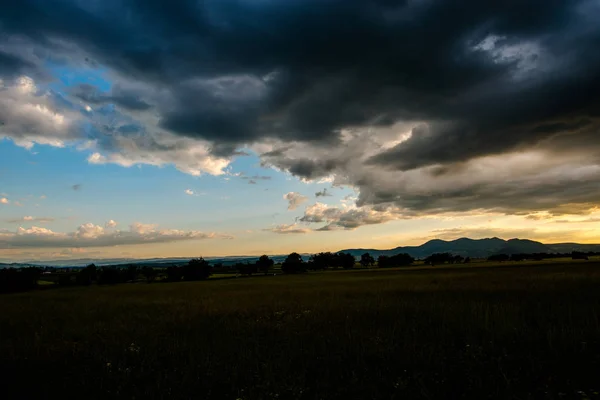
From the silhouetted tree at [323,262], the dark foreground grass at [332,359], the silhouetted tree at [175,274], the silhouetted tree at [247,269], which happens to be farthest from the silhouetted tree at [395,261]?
the dark foreground grass at [332,359]

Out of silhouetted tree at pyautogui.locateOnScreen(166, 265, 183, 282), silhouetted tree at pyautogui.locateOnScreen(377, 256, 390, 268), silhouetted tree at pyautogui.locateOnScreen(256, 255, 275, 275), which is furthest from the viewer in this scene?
silhouetted tree at pyautogui.locateOnScreen(256, 255, 275, 275)

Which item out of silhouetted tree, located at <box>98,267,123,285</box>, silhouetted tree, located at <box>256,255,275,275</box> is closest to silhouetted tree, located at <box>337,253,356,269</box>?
silhouetted tree, located at <box>256,255,275,275</box>

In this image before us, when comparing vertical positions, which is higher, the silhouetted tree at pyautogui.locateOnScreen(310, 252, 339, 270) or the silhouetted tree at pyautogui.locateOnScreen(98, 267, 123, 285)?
the silhouetted tree at pyautogui.locateOnScreen(310, 252, 339, 270)

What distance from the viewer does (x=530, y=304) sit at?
56.9 ft

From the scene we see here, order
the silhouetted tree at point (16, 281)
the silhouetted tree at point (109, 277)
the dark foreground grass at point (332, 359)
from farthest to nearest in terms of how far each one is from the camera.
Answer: the silhouetted tree at point (109, 277) → the silhouetted tree at point (16, 281) → the dark foreground grass at point (332, 359)

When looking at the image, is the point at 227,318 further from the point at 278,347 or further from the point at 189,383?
the point at 189,383

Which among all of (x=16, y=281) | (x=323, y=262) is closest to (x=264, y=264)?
(x=323, y=262)

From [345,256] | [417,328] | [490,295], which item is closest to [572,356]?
[417,328]

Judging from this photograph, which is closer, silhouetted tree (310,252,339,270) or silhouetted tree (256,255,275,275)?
silhouetted tree (256,255,275,275)

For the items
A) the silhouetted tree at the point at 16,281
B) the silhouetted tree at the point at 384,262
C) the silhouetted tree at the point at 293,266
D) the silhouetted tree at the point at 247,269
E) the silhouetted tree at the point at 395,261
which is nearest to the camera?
the silhouetted tree at the point at 16,281

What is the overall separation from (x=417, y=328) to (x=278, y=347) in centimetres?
515

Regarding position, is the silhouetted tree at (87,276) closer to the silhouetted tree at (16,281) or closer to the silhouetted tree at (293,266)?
the silhouetted tree at (16,281)

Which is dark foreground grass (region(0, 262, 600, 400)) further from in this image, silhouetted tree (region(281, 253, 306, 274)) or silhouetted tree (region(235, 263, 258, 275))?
silhouetted tree (region(235, 263, 258, 275))

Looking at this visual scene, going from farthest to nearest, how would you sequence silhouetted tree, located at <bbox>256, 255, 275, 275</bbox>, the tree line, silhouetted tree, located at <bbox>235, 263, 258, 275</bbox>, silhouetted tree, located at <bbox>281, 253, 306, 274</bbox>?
1. silhouetted tree, located at <bbox>256, 255, 275, 275</bbox>
2. silhouetted tree, located at <bbox>235, 263, 258, 275</bbox>
3. silhouetted tree, located at <bbox>281, 253, 306, 274</bbox>
4. the tree line
